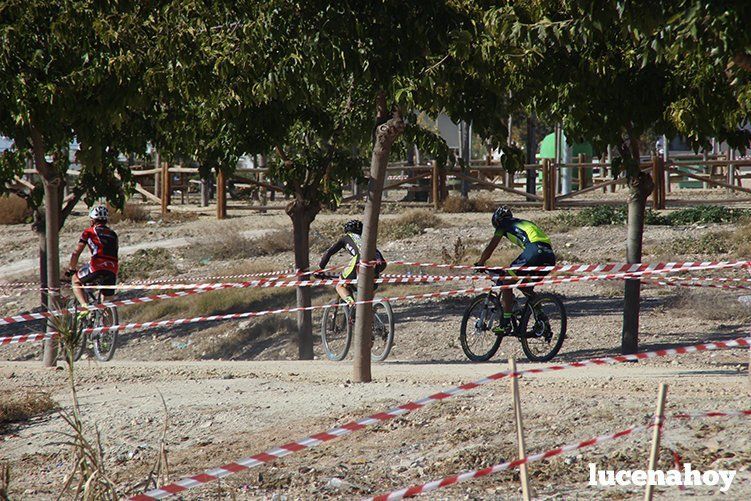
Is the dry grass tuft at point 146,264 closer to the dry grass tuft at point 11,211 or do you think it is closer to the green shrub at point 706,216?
the dry grass tuft at point 11,211

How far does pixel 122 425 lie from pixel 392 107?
13.2 ft

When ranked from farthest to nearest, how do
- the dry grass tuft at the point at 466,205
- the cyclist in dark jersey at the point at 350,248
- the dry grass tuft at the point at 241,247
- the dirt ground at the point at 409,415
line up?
the dry grass tuft at the point at 466,205 < the dry grass tuft at the point at 241,247 < the cyclist in dark jersey at the point at 350,248 < the dirt ground at the point at 409,415

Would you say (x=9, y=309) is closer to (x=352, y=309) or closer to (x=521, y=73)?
(x=352, y=309)

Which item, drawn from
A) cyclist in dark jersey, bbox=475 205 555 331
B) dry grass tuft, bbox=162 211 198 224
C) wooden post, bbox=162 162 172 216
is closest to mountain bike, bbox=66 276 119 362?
cyclist in dark jersey, bbox=475 205 555 331

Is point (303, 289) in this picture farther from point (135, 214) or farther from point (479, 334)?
point (135, 214)

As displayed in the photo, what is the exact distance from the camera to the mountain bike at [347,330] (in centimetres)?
1228

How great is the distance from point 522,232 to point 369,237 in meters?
2.69

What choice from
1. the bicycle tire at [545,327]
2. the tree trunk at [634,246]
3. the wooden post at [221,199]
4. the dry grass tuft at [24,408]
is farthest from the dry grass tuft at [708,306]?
the wooden post at [221,199]

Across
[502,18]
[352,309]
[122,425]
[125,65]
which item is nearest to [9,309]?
[352,309]

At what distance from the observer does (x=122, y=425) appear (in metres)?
8.56

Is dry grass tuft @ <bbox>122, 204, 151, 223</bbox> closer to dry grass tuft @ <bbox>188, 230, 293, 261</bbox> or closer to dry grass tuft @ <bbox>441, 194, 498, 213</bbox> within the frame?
dry grass tuft @ <bbox>188, 230, 293, 261</bbox>

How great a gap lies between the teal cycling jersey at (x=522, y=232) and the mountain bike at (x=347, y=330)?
1.57 metres

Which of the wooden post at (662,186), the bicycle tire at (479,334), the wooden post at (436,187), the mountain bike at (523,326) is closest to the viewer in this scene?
the mountain bike at (523,326)

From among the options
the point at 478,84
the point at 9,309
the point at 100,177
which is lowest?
the point at 9,309
